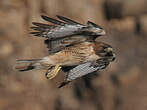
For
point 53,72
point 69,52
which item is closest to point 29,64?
point 53,72

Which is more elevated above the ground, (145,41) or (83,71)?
(83,71)

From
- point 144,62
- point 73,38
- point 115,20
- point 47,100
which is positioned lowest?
point 47,100

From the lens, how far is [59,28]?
6785 mm

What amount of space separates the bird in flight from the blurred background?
4.06 metres

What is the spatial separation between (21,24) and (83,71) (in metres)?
5.54

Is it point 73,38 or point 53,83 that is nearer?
point 73,38

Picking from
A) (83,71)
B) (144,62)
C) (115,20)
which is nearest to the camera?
(83,71)

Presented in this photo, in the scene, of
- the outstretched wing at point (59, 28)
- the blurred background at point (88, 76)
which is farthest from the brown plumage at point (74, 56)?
the blurred background at point (88, 76)

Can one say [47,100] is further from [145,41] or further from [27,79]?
[145,41]

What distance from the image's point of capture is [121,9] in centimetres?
1171

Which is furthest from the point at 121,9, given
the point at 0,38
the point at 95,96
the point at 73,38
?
the point at 73,38

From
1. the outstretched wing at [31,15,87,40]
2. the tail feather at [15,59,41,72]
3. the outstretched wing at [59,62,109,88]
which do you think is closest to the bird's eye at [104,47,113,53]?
the outstretched wing at [59,62,109,88]

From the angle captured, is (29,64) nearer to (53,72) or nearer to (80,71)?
(53,72)

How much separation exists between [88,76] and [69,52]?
4296mm
